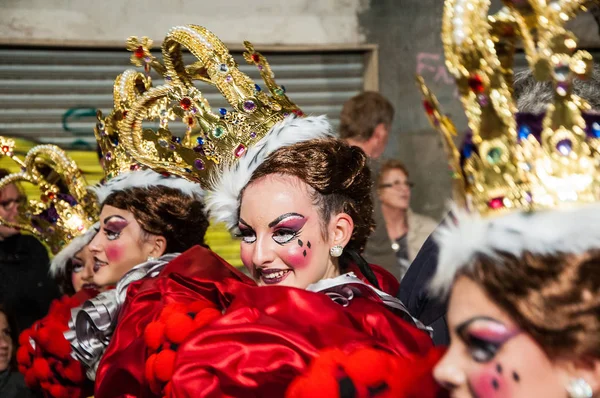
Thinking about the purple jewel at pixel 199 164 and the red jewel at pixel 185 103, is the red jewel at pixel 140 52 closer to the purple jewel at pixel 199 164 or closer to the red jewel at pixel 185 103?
the red jewel at pixel 185 103

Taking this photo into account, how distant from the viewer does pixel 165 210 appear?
335 cm

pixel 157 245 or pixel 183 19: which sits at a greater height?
pixel 183 19

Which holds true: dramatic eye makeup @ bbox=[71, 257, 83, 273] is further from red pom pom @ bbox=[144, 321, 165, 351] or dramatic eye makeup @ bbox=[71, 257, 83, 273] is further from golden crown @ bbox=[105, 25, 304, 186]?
red pom pom @ bbox=[144, 321, 165, 351]

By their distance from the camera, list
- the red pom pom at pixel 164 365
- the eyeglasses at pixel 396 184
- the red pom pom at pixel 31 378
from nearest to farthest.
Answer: the red pom pom at pixel 164 365 < the red pom pom at pixel 31 378 < the eyeglasses at pixel 396 184

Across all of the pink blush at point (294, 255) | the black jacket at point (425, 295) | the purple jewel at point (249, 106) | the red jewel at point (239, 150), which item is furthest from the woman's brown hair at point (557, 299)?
the purple jewel at point (249, 106)

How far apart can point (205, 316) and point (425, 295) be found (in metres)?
0.61

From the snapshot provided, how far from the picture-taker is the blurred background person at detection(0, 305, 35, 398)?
3.93 metres

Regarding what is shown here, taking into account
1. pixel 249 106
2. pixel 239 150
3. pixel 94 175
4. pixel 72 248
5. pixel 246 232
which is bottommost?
pixel 246 232

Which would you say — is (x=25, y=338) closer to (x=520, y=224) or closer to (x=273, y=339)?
(x=273, y=339)

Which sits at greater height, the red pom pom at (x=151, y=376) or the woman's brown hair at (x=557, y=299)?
the woman's brown hair at (x=557, y=299)

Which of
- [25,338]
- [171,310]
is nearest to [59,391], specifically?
[25,338]

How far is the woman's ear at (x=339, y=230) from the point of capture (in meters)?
2.48

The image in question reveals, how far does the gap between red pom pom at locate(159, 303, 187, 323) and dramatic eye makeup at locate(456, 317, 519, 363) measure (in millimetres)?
1189

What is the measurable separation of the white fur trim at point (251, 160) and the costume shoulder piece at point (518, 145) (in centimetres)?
97
